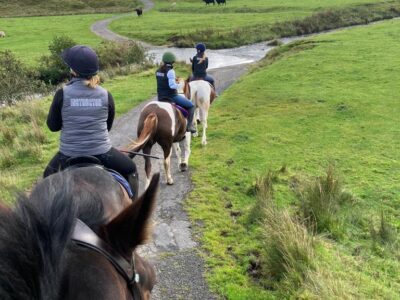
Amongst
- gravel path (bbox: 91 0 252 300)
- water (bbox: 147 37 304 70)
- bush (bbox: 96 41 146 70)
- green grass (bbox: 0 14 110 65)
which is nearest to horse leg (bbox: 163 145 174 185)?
gravel path (bbox: 91 0 252 300)

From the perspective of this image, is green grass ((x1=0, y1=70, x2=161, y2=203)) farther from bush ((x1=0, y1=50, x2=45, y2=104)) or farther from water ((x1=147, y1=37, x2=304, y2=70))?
water ((x1=147, y1=37, x2=304, y2=70))

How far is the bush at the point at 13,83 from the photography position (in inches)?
811

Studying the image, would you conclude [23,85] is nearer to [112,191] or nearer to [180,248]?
[180,248]

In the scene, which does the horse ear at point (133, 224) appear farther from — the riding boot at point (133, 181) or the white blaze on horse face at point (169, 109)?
the white blaze on horse face at point (169, 109)

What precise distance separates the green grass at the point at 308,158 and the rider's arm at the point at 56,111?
10.0 feet

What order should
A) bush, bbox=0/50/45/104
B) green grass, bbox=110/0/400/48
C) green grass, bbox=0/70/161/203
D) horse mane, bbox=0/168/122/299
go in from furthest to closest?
green grass, bbox=110/0/400/48 → bush, bbox=0/50/45/104 → green grass, bbox=0/70/161/203 → horse mane, bbox=0/168/122/299

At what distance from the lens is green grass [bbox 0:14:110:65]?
3759 centimetres

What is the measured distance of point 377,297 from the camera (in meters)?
5.29

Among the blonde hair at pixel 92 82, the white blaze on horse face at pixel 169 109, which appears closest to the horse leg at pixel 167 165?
the white blaze on horse face at pixel 169 109

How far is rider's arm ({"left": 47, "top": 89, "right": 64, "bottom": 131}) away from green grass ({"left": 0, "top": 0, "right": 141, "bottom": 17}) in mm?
72077

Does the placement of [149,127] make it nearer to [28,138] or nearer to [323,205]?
[323,205]

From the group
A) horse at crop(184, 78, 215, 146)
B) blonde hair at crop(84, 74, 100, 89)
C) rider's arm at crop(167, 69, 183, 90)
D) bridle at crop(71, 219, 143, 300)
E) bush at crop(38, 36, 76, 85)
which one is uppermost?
blonde hair at crop(84, 74, 100, 89)

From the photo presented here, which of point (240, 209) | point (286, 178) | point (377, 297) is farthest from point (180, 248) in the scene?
point (286, 178)

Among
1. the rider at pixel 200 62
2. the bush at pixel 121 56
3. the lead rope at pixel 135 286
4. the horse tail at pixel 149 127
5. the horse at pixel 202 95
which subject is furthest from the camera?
the bush at pixel 121 56
